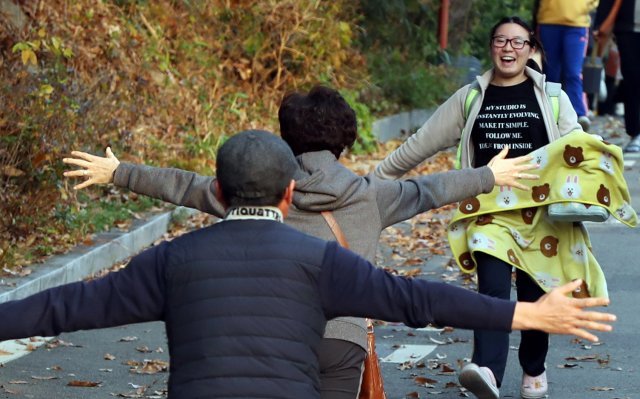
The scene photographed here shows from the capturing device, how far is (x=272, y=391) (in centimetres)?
345

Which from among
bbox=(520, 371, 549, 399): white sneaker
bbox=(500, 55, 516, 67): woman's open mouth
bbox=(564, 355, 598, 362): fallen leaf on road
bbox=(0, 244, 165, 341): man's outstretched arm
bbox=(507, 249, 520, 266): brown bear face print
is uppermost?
bbox=(500, 55, 516, 67): woman's open mouth

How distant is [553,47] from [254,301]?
35.8ft

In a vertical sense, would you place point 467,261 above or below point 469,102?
below

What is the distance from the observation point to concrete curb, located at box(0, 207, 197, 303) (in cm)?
836

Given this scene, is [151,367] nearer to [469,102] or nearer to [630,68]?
[469,102]

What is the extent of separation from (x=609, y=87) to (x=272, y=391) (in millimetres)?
18383

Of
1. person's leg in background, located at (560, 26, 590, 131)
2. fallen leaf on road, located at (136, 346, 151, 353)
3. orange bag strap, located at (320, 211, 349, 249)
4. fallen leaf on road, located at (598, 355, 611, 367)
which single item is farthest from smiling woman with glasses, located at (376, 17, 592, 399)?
person's leg in background, located at (560, 26, 590, 131)

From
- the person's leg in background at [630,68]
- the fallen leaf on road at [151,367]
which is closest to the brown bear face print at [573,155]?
the fallen leaf on road at [151,367]

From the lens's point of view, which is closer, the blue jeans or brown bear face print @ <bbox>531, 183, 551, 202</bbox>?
brown bear face print @ <bbox>531, 183, 551, 202</bbox>

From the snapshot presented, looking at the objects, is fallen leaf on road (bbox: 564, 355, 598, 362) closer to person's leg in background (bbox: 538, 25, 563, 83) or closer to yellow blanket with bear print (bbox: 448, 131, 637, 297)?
yellow blanket with bear print (bbox: 448, 131, 637, 297)

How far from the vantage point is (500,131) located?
630cm

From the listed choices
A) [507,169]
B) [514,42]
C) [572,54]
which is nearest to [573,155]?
[514,42]

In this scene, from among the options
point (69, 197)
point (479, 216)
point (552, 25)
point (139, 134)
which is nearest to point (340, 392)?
point (479, 216)

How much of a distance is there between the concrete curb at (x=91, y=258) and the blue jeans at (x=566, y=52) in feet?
14.5
